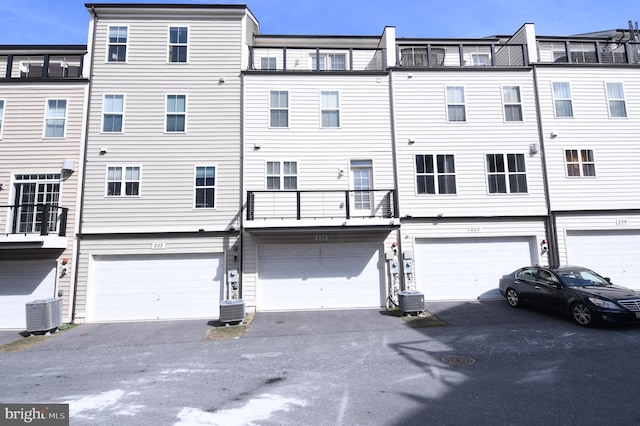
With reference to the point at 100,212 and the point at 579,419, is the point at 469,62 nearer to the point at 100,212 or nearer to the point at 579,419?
the point at 579,419

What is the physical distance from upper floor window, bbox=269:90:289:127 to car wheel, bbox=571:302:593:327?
425 inches

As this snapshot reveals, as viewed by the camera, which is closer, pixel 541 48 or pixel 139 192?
pixel 139 192

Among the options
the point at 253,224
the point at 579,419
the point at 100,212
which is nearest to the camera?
the point at 579,419

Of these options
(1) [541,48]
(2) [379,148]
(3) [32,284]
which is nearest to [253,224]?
(2) [379,148]

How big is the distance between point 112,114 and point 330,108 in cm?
824

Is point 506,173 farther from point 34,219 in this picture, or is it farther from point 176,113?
point 34,219

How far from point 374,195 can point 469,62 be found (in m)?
8.65

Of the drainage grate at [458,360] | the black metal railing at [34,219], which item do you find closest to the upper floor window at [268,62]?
the black metal railing at [34,219]

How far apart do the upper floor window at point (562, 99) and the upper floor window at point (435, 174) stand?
4.85 metres

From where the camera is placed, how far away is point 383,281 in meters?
12.4

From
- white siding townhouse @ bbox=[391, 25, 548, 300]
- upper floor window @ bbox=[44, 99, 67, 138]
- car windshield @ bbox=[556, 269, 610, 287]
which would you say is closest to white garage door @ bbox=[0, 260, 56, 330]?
upper floor window @ bbox=[44, 99, 67, 138]

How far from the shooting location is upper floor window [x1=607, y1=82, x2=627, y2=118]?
13.6m

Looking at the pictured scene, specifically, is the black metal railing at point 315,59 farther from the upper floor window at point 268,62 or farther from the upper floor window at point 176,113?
the upper floor window at point 176,113

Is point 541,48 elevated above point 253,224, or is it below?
above
